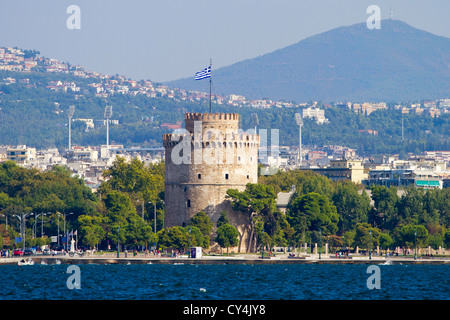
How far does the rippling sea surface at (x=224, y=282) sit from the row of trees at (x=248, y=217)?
5.67 meters

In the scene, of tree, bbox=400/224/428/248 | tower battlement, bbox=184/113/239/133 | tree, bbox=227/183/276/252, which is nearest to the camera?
tree, bbox=400/224/428/248

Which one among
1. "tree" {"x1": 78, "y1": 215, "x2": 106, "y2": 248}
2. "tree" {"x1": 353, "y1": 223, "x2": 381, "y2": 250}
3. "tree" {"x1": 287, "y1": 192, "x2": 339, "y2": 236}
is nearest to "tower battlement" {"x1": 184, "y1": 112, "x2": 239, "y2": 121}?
"tree" {"x1": 287, "y1": 192, "x2": 339, "y2": 236}

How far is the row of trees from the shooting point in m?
105

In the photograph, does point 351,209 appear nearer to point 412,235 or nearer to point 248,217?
point 412,235

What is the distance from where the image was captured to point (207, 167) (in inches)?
4205

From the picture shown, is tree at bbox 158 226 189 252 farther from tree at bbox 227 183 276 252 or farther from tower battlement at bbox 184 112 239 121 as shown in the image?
tower battlement at bbox 184 112 239 121

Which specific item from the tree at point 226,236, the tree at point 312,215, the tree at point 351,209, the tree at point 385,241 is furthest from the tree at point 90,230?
the tree at point 385,241

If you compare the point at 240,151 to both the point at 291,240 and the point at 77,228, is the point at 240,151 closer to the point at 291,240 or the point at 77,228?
Result: the point at 291,240

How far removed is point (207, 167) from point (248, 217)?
226 inches

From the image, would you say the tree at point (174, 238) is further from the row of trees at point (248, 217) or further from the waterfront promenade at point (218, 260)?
the waterfront promenade at point (218, 260)

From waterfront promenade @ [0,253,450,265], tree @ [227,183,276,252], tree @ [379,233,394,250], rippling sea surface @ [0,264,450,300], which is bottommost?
rippling sea surface @ [0,264,450,300]

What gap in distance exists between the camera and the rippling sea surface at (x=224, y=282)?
230 ft

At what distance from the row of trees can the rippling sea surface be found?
5666mm
